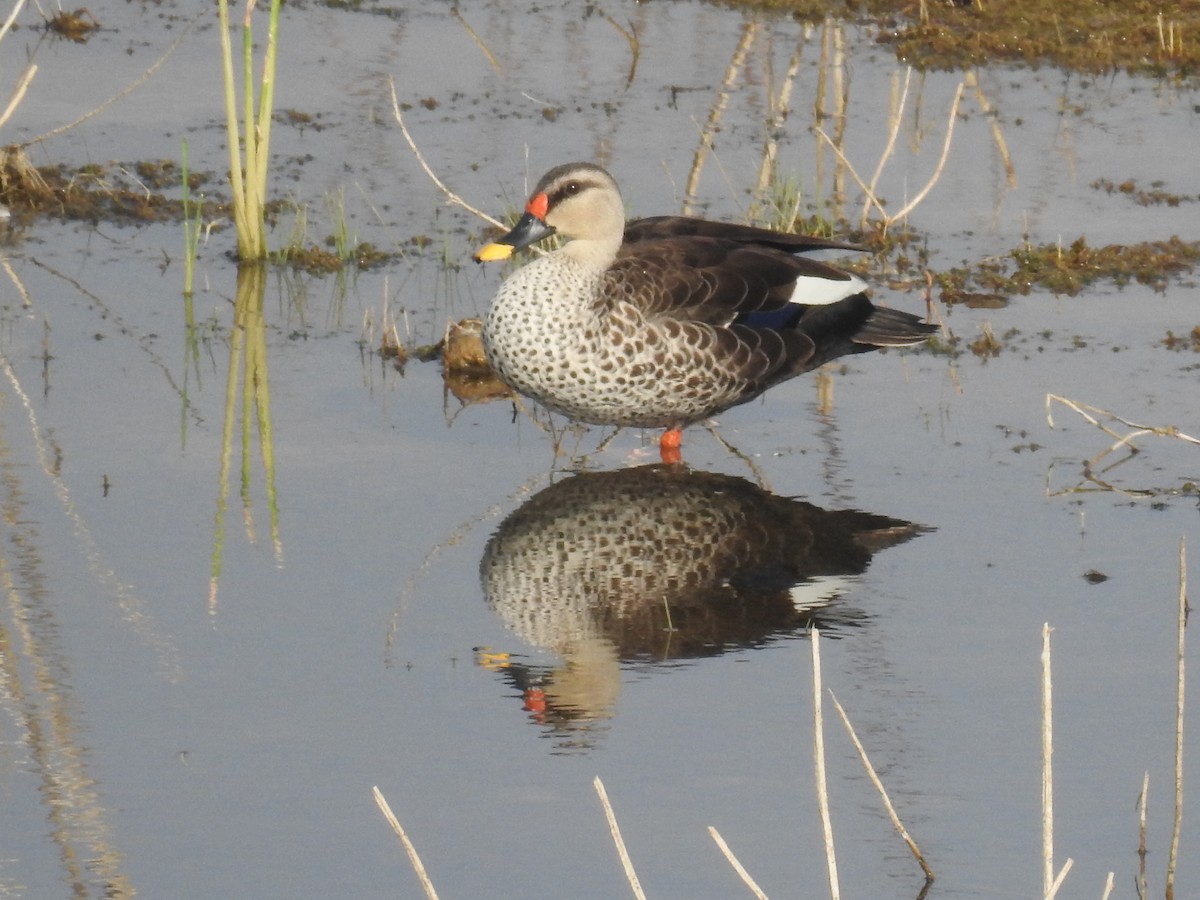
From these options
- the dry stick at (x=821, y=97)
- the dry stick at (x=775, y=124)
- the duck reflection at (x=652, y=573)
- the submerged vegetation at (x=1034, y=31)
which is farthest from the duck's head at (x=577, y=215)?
the submerged vegetation at (x=1034, y=31)

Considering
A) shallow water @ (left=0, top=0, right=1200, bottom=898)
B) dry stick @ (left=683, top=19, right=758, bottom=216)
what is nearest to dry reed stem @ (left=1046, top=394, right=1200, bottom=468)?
shallow water @ (left=0, top=0, right=1200, bottom=898)

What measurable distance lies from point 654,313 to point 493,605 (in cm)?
176

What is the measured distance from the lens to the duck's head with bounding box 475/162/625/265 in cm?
792

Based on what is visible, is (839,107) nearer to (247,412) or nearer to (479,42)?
(479,42)

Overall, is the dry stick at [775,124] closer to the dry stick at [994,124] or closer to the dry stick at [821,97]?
the dry stick at [821,97]

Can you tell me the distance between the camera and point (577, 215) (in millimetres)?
7922

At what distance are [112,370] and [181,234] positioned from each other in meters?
2.26

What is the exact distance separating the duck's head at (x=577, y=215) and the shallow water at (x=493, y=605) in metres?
0.74

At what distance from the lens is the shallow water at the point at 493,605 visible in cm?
493

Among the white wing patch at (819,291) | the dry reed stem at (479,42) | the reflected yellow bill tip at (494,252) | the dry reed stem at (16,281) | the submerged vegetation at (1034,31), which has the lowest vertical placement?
the dry reed stem at (16,281)

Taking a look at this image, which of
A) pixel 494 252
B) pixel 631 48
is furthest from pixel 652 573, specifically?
pixel 631 48

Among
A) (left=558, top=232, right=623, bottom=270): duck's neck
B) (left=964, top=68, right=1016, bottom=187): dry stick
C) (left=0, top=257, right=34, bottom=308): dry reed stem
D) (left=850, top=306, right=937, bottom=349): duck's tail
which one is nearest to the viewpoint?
(left=558, top=232, right=623, bottom=270): duck's neck

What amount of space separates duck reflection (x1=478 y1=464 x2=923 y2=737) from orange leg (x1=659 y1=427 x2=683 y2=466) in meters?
0.20

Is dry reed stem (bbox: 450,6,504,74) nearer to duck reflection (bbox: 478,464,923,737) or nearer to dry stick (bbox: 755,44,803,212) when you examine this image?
dry stick (bbox: 755,44,803,212)
